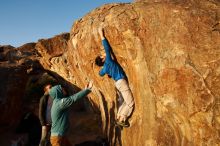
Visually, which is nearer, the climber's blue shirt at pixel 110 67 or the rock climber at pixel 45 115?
the climber's blue shirt at pixel 110 67

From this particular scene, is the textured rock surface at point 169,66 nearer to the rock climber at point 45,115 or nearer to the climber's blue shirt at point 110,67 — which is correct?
the climber's blue shirt at point 110,67

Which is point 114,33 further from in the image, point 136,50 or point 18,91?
point 18,91

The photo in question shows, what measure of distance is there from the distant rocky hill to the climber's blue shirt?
0.17m

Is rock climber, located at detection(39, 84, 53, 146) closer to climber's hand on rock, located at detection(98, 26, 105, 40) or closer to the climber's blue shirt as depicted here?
the climber's blue shirt

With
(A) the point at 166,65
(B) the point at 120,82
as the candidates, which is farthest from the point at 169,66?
(B) the point at 120,82

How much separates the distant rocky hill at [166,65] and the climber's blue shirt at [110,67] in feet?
0.56

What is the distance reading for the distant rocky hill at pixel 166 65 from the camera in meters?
6.78

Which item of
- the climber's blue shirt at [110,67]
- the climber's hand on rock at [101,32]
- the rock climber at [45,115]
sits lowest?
the rock climber at [45,115]

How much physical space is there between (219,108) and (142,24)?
252 centimetres

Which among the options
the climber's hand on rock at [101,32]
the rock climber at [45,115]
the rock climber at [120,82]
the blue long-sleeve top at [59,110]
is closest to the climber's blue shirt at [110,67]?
the rock climber at [120,82]

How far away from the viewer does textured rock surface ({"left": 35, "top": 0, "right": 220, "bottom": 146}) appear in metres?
6.78

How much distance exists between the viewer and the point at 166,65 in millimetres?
7199

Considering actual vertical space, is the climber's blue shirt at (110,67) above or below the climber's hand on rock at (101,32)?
below

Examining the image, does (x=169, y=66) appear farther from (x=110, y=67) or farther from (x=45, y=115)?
(x=45, y=115)
